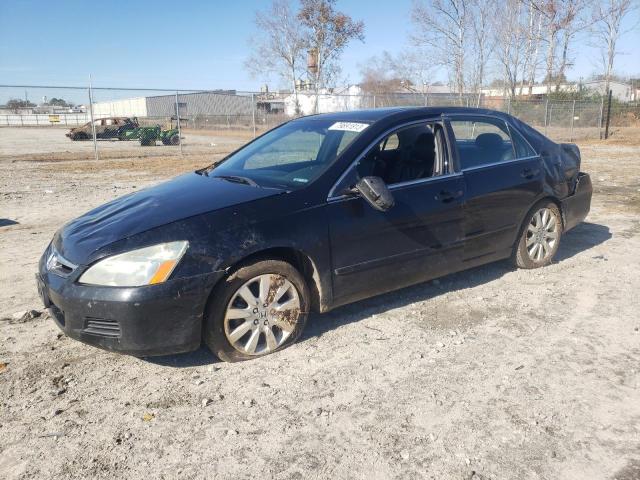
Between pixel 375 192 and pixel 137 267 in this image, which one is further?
pixel 375 192

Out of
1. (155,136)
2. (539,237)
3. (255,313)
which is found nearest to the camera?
(255,313)

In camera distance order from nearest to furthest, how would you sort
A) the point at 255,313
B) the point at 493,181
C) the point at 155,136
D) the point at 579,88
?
the point at 255,313
the point at 493,181
the point at 155,136
the point at 579,88

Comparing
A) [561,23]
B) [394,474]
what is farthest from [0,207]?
[561,23]

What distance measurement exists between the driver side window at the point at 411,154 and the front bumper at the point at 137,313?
1.66 m

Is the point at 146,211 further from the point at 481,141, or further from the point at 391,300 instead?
the point at 481,141

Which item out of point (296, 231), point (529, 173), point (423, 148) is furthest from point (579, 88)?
point (296, 231)

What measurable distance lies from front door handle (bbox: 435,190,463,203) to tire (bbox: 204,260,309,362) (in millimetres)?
1353

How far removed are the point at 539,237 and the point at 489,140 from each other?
3.54 feet

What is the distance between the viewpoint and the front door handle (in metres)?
4.16

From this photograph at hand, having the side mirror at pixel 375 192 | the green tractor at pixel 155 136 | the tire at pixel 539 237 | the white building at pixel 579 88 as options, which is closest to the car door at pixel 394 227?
the side mirror at pixel 375 192

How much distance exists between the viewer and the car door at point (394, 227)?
3645 mm

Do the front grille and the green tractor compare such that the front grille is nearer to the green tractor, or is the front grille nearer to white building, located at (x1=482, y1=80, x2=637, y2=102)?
the green tractor

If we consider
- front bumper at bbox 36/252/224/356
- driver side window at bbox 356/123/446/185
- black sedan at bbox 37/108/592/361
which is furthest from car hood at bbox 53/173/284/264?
driver side window at bbox 356/123/446/185

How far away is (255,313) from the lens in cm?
337
